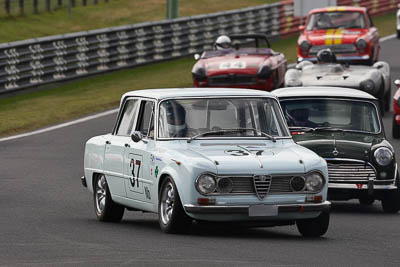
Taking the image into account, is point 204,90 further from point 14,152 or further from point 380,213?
point 14,152

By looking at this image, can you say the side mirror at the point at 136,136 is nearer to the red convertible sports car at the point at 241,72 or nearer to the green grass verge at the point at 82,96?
the green grass verge at the point at 82,96

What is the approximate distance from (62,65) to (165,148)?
17.1 m

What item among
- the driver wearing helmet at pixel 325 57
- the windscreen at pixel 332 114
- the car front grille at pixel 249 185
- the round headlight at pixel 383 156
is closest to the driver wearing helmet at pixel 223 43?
the driver wearing helmet at pixel 325 57

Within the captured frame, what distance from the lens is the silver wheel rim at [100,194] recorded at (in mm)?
12539

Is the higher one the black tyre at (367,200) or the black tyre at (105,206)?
the black tyre at (105,206)

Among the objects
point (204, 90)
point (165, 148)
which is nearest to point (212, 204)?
point (165, 148)

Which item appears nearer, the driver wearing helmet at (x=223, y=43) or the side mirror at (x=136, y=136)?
the side mirror at (x=136, y=136)

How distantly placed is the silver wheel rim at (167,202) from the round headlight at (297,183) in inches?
41.5

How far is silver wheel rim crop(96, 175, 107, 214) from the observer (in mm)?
12539

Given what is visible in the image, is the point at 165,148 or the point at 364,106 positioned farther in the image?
the point at 364,106

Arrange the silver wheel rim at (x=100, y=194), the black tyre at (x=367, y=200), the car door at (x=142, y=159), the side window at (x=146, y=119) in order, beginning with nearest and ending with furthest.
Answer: the car door at (x=142, y=159) → the side window at (x=146, y=119) → the silver wheel rim at (x=100, y=194) → the black tyre at (x=367, y=200)

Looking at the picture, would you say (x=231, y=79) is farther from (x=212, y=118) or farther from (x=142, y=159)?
(x=142, y=159)

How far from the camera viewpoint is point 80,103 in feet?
80.4

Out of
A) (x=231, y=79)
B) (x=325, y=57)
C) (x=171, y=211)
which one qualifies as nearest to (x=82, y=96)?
(x=231, y=79)
